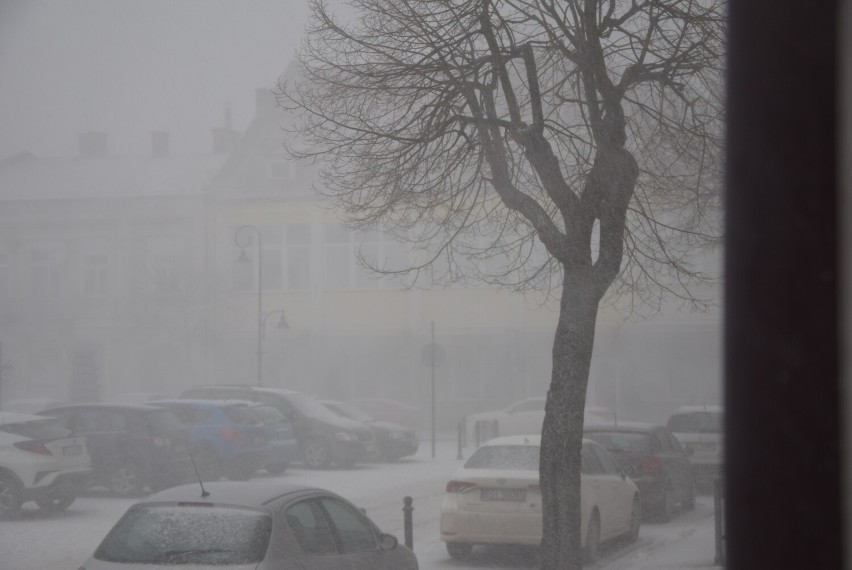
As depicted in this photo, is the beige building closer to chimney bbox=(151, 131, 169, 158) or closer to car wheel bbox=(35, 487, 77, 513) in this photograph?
chimney bbox=(151, 131, 169, 158)

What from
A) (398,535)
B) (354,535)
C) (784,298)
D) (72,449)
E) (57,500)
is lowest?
(398,535)

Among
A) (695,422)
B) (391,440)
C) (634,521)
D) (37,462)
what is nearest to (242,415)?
(37,462)

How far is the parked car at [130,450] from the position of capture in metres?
16.5

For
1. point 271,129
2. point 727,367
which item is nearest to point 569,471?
point 727,367

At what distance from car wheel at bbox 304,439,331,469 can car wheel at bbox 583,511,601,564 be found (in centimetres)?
1072

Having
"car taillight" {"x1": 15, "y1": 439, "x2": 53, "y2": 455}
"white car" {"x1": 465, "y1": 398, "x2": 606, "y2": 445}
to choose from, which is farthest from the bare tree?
"white car" {"x1": 465, "y1": 398, "x2": 606, "y2": 445}

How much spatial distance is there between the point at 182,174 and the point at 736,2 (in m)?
40.3

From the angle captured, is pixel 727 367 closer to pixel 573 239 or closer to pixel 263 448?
pixel 573 239

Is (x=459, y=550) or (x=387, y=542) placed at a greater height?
(x=387, y=542)

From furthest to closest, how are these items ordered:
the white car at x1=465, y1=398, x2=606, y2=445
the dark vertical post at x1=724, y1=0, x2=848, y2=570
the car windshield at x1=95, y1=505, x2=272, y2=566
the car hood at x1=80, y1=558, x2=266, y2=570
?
the white car at x1=465, y1=398, x2=606, y2=445
the dark vertical post at x1=724, y1=0, x2=848, y2=570
the car windshield at x1=95, y1=505, x2=272, y2=566
the car hood at x1=80, y1=558, x2=266, y2=570

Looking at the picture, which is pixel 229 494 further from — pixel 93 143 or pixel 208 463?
pixel 93 143

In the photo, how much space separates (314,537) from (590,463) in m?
5.81

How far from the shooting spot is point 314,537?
7.14 m

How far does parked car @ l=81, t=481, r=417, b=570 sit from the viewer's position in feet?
21.1
